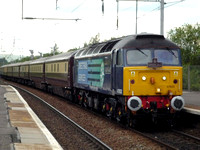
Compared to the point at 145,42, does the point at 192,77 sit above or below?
below

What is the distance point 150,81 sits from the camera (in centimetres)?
1327

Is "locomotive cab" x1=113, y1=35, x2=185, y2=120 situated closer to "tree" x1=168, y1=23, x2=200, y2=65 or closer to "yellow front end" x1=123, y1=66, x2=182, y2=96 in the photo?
"yellow front end" x1=123, y1=66, x2=182, y2=96

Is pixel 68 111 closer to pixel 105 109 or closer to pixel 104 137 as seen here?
pixel 105 109

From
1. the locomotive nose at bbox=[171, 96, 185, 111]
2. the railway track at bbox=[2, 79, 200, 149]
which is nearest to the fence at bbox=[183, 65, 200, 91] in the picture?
the locomotive nose at bbox=[171, 96, 185, 111]

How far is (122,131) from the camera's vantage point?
13562 millimetres

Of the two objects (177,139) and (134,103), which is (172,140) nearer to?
(177,139)

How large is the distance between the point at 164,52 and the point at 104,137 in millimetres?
3797

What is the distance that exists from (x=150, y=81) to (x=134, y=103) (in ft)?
3.35

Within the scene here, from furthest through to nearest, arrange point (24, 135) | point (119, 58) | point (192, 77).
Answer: point (192, 77) → point (119, 58) → point (24, 135)

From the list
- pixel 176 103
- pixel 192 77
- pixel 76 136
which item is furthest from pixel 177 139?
pixel 192 77

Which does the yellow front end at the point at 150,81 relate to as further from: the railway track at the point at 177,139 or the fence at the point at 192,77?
the fence at the point at 192,77

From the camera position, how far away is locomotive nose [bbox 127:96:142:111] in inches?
506

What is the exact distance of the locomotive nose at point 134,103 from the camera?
12.9 meters

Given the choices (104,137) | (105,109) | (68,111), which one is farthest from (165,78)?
(68,111)
